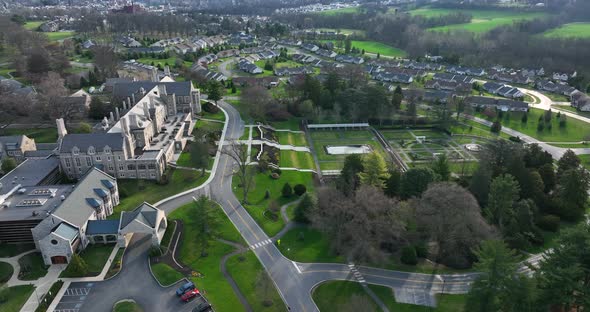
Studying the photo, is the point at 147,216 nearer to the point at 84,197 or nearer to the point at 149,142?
the point at 84,197

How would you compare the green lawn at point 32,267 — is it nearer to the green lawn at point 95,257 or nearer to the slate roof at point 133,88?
the green lawn at point 95,257

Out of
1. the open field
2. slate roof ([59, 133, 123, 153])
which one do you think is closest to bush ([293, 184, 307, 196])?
the open field

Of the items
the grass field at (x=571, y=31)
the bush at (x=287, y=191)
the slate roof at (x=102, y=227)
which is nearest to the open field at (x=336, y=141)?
the bush at (x=287, y=191)

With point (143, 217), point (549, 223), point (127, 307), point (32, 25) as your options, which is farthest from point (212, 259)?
point (32, 25)

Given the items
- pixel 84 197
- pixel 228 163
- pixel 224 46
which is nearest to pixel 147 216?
pixel 84 197

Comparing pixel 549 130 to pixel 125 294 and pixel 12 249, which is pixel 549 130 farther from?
pixel 12 249
